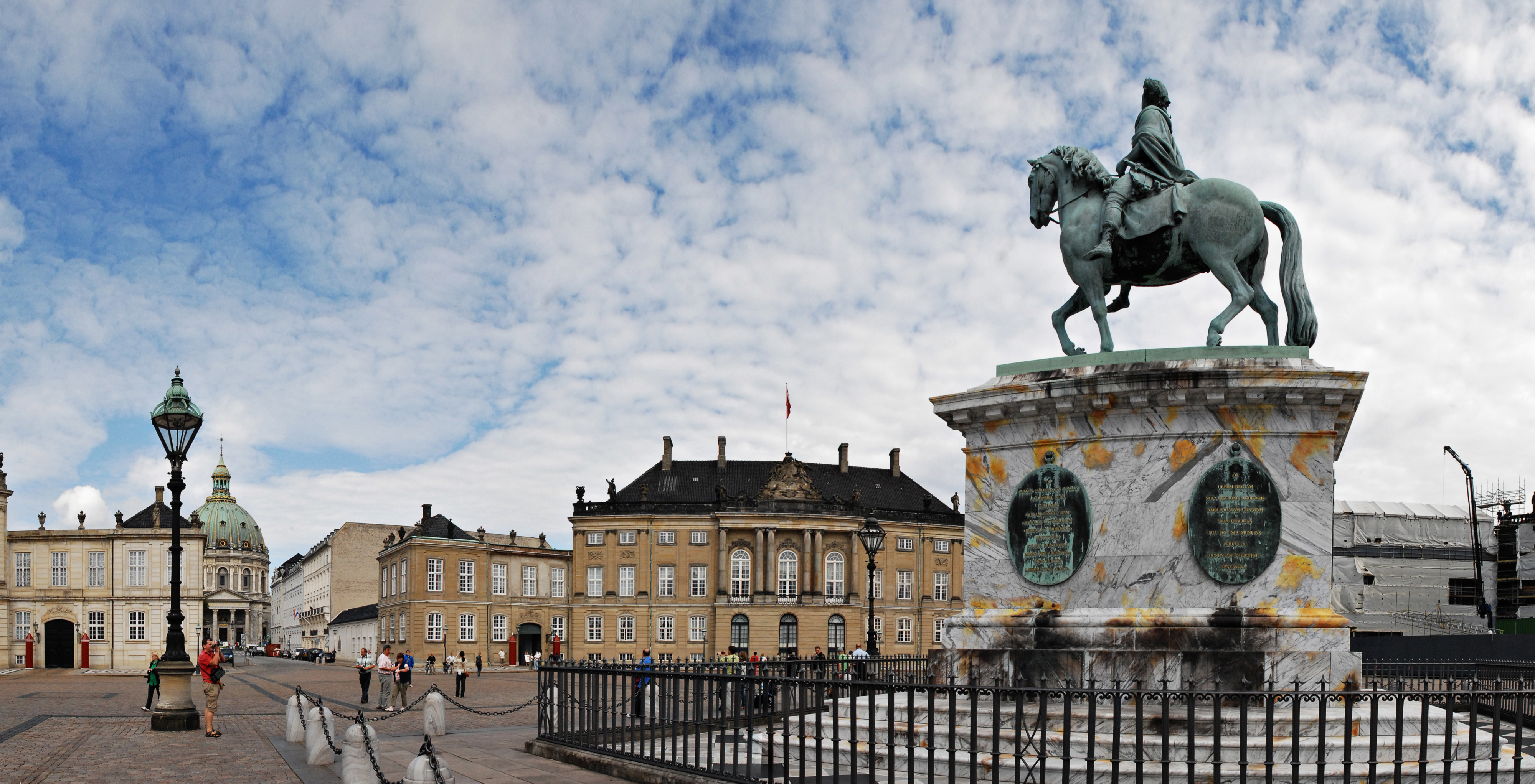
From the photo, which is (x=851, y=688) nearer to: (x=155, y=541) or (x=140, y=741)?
(x=140, y=741)

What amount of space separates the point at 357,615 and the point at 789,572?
4154cm

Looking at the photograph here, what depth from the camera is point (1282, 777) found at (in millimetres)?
8734

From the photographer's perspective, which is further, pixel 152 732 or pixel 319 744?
pixel 152 732

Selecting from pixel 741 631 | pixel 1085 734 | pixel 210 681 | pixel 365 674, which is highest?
pixel 1085 734

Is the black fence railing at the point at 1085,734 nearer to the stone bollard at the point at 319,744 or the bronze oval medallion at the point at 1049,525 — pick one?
the bronze oval medallion at the point at 1049,525

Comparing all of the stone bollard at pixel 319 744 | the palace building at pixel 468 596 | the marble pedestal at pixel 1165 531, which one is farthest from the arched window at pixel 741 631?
the marble pedestal at pixel 1165 531

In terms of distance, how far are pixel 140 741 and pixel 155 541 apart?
198 ft

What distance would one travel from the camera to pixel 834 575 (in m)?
85.1

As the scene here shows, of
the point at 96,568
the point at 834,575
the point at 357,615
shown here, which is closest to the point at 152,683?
the point at 96,568

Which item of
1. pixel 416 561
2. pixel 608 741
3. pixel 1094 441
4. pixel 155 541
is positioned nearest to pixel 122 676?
pixel 155 541

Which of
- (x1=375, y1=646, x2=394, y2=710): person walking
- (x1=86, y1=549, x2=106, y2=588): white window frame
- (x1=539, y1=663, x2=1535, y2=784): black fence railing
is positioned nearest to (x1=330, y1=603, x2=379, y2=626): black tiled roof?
(x1=86, y1=549, x2=106, y2=588): white window frame

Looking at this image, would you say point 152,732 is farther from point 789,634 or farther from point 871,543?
point 789,634

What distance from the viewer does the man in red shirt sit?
1820cm

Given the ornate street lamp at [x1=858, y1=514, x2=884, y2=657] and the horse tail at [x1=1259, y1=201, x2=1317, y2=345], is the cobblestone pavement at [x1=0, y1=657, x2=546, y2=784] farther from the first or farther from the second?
the horse tail at [x1=1259, y1=201, x2=1317, y2=345]
